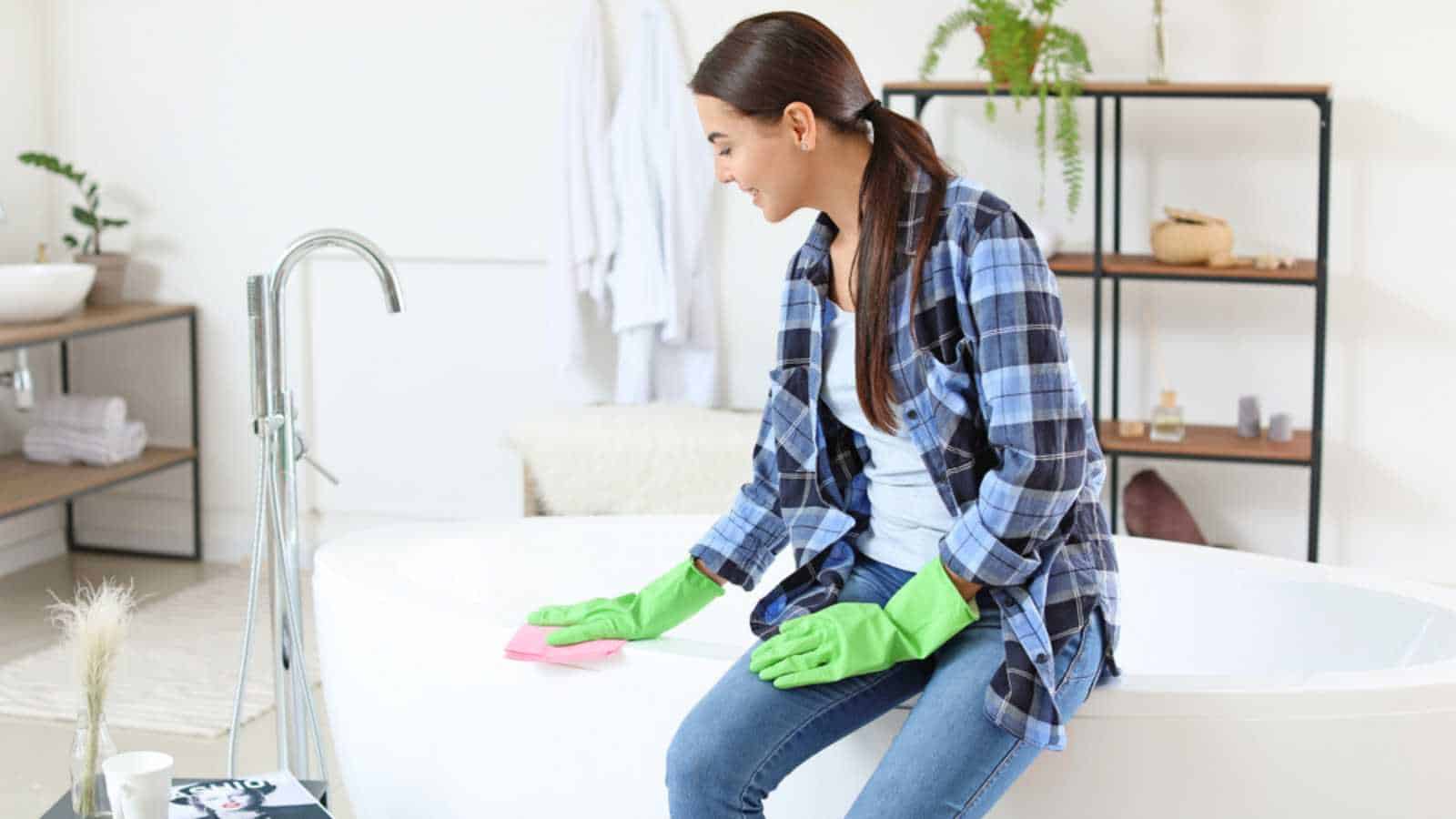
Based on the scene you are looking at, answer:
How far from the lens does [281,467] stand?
7.48 ft

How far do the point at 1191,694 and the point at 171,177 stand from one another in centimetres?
351

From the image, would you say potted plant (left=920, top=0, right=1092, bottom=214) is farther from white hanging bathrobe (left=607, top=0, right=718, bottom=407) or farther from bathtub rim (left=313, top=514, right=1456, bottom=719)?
bathtub rim (left=313, top=514, right=1456, bottom=719)

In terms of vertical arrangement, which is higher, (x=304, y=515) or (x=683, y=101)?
(x=683, y=101)

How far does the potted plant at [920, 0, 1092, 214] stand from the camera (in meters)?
3.82

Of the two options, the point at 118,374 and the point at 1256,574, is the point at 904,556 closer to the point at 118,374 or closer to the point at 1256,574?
the point at 1256,574

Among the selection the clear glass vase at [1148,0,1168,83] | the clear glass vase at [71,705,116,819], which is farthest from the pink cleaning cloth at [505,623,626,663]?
the clear glass vase at [1148,0,1168,83]

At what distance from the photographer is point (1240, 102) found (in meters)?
4.06

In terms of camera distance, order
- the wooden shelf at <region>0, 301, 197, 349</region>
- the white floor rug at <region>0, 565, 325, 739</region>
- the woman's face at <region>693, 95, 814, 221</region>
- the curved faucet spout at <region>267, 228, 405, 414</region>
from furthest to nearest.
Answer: the wooden shelf at <region>0, 301, 197, 349</region>, the white floor rug at <region>0, 565, 325, 739</region>, the curved faucet spout at <region>267, 228, 405, 414</region>, the woman's face at <region>693, 95, 814, 221</region>

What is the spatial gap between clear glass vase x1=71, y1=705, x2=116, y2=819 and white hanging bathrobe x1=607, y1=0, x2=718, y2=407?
92.0 inches

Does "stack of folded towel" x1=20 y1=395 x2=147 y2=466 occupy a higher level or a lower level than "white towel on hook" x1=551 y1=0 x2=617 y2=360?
lower

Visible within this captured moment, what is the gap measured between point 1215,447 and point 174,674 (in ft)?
7.42

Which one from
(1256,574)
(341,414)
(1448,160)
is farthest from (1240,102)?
(341,414)

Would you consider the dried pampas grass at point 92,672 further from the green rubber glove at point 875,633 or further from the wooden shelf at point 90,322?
the wooden shelf at point 90,322

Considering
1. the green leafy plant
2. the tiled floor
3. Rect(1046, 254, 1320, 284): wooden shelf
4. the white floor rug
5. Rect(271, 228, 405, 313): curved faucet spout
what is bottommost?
the tiled floor
